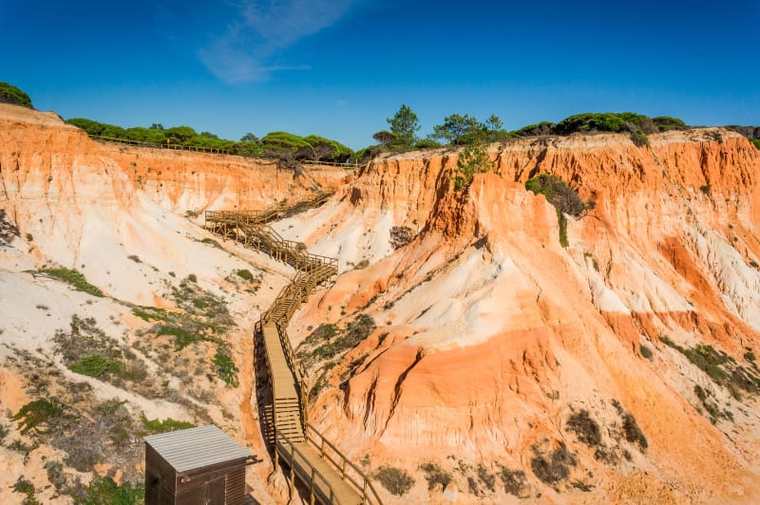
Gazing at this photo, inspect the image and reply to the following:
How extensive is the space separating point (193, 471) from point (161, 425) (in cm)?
900

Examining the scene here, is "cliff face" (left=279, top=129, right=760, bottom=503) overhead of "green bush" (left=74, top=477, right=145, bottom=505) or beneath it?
overhead

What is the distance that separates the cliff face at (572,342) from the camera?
60.7ft

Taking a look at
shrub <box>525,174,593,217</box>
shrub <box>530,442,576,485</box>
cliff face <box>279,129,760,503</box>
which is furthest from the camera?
shrub <box>525,174,593,217</box>

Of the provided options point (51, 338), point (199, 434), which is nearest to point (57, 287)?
point (51, 338)

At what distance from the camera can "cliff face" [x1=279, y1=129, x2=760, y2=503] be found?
18.5 meters

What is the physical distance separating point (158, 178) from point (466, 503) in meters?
45.7

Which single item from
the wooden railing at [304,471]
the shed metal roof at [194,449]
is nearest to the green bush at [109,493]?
the wooden railing at [304,471]

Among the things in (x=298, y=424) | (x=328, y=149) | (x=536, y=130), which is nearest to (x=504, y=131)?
(x=536, y=130)

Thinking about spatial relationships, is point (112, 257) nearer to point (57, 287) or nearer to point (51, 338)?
point (57, 287)

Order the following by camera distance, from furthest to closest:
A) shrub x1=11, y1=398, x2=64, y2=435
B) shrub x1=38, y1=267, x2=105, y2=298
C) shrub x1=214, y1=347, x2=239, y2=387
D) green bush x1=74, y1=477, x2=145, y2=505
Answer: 1. shrub x1=38, y1=267, x2=105, y2=298
2. shrub x1=214, y1=347, x2=239, y2=387
3. shrub x1=11, y1=398, x2=64, y2=435
4. green bush x1=74, y1=477, x2=145, y2=505

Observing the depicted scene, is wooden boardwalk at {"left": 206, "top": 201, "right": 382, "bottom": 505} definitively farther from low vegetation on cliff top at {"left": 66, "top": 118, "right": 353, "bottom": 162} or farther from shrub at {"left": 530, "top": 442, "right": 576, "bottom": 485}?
low vegetation on cliff top at {"left": 66, "top": 118, "right": 353, "bottom": 162}

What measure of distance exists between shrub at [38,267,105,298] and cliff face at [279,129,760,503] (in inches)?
405

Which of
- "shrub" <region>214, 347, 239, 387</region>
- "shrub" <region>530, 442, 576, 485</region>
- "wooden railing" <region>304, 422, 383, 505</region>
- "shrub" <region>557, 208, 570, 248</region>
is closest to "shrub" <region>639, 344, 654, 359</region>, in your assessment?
"shrub" <region>557, 208, 570, 248</region>

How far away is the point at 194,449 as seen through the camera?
1190 cm
